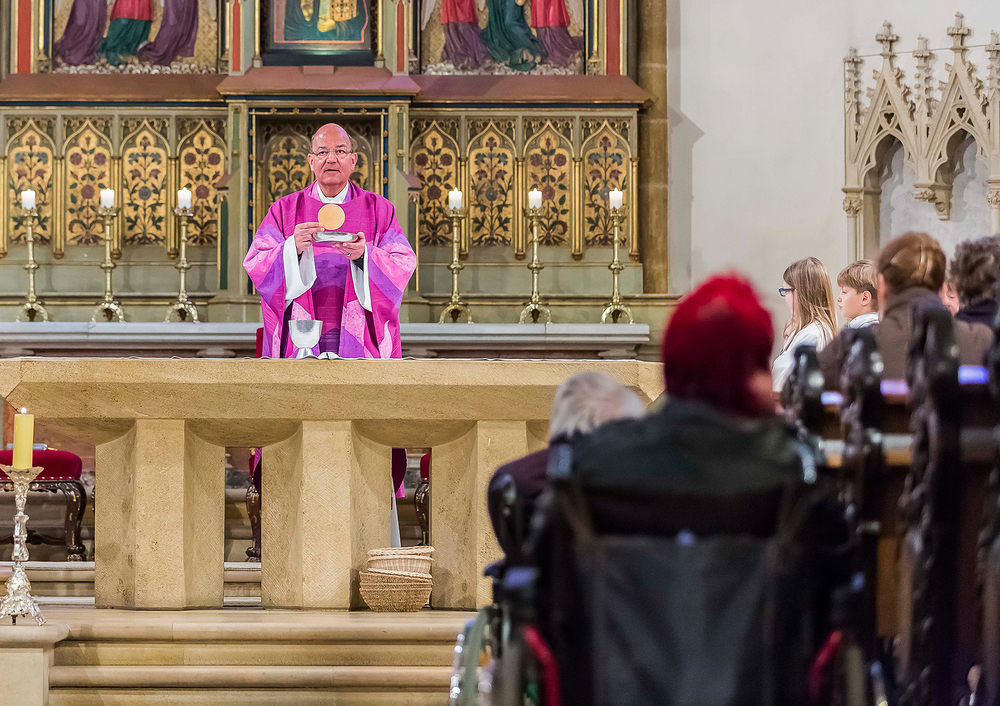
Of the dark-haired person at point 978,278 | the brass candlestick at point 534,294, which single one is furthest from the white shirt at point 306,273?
the dark-haired person at point 978,278

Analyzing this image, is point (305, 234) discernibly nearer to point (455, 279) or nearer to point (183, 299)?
point (455, 279)

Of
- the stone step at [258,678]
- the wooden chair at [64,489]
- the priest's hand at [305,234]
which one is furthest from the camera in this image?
the wooden chair at [64,489]

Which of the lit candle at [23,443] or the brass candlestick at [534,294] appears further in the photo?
the brass candlestick at [534,294]

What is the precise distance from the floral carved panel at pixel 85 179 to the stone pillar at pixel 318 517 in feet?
15.0

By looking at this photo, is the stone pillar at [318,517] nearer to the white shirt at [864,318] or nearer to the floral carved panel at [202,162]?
the white shirt at [864,318]

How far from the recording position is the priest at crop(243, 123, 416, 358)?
627 cm

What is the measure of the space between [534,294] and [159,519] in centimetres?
429

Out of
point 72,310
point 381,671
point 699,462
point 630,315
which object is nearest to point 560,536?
point 699,462

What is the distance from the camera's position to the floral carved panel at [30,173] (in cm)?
923

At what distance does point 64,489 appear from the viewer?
726cm

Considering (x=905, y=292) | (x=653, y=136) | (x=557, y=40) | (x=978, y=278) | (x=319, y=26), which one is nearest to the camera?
(x=905, y=292)

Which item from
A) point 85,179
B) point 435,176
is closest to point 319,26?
point 435,176

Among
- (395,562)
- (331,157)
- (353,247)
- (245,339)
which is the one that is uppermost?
(331,157)

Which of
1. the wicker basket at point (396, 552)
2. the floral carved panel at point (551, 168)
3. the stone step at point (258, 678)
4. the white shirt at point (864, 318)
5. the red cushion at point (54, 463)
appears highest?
the floral carved panel at point (551, 168)
